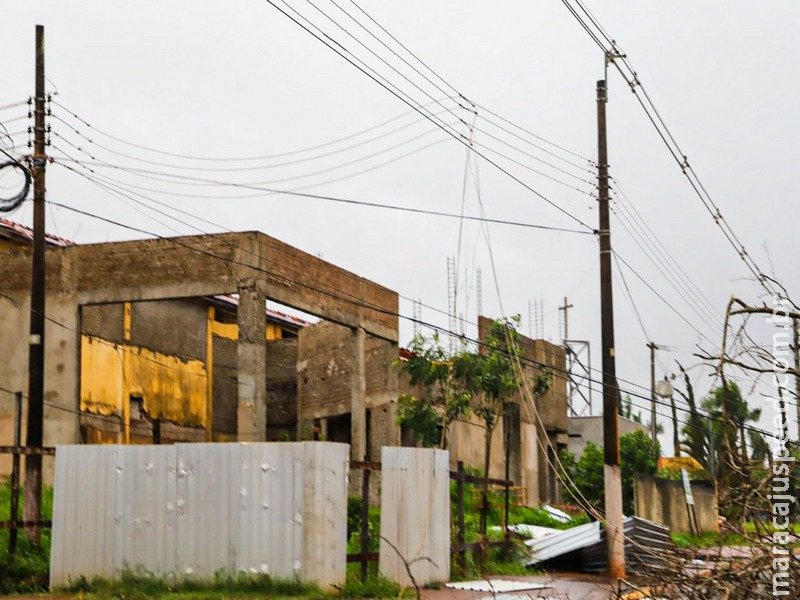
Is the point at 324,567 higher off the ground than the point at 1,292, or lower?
lower

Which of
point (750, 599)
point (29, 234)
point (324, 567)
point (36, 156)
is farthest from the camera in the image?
point (29, 234)

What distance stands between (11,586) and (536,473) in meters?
24.9

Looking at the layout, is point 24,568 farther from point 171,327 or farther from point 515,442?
point 515,442

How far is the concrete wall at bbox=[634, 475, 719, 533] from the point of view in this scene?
92.4ft

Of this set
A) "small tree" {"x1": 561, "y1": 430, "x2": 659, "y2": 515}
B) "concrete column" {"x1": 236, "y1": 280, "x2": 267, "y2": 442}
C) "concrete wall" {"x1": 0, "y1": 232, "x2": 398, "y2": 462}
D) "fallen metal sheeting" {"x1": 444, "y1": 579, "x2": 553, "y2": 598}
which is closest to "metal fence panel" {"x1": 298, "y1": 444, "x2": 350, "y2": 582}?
"fallen metal sheeting" {"x1": 444, "y1": 579, "x2": 553, "y2": 598}

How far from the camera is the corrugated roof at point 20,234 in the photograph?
84.9ft

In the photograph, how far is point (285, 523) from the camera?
13602 mm

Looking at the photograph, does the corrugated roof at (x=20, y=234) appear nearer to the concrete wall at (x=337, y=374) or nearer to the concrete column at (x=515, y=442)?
the concrete wall at (x=337, y=374)

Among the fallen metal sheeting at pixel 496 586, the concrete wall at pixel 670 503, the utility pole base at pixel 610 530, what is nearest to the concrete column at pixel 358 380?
the concrete wall at pixel 670 503

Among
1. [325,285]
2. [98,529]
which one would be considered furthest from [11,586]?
[325,285]

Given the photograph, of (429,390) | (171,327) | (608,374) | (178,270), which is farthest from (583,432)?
(178,270)

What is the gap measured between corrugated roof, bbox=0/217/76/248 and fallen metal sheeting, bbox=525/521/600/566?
13138mm

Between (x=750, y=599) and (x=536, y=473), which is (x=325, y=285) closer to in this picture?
(x=536, y=473)

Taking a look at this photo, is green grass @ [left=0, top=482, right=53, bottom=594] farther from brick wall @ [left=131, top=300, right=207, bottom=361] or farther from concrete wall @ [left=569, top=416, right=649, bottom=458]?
concrete wall @ [left=569, top=416, right=649, bottom=458]
